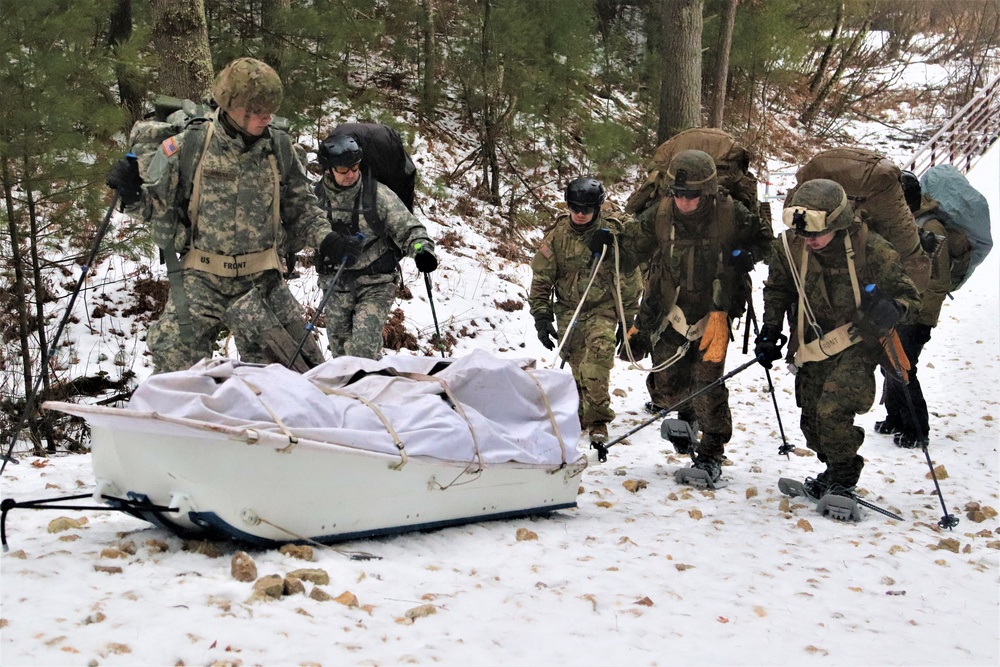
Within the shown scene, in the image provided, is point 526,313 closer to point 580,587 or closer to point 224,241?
point 224,241

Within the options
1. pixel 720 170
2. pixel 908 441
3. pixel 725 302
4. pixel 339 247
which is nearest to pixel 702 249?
pixel 725 302

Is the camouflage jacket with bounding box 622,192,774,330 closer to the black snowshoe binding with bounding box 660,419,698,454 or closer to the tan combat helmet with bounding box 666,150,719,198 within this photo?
the tan combat helmet with bounding box 666,150,719,198

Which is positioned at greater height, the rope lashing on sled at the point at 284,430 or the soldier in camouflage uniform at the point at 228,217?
the soldier in camouflage uniform at the point at 228,217

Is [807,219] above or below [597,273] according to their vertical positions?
above

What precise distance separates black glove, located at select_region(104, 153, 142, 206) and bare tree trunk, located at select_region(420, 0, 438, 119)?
376 inches

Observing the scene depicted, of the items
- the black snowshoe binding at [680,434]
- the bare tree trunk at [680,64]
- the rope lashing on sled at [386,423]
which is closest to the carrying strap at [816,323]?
the black snowshoe binding at [680,434]

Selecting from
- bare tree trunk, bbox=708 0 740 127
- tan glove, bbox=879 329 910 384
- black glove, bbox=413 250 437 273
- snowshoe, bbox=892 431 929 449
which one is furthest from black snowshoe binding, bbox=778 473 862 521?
bare tree trunk, bbox=708 0 740 127

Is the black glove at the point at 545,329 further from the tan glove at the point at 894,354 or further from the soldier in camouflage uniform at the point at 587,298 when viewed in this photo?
the tan glove at the point at 894,354

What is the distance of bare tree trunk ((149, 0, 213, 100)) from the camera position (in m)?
7.43

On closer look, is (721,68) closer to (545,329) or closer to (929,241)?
(929,241)

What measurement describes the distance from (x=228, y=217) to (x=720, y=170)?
11.9 feet

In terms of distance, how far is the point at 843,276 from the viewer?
596 centimetres

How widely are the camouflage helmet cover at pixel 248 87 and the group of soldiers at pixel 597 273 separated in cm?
1

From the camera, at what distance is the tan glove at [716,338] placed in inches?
261
